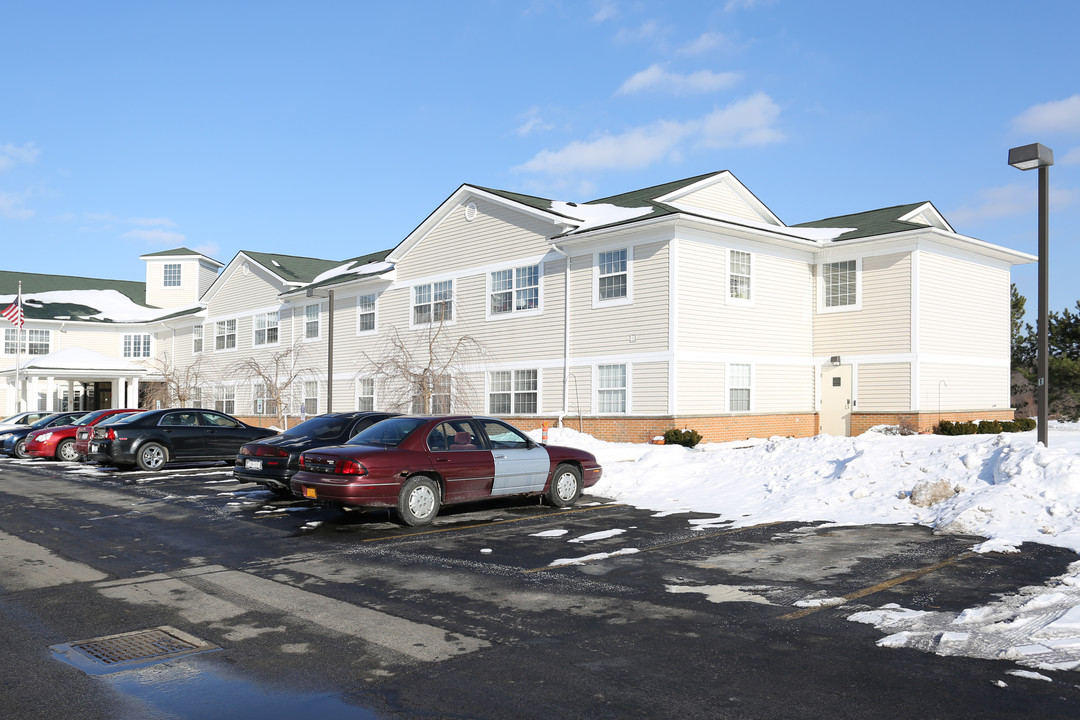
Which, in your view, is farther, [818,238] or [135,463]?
[818,238]

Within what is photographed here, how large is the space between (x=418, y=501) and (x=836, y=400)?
18.6m

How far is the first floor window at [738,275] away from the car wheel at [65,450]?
19.2 metres

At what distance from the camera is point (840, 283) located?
27.2 meters

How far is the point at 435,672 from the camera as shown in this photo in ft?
18.1

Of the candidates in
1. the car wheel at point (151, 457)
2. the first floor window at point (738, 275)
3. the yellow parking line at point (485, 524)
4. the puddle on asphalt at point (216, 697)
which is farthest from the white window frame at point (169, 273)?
the puddle on asphalt at point (216, 697)

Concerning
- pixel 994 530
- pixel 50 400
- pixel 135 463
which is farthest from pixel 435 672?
pixel 50 400

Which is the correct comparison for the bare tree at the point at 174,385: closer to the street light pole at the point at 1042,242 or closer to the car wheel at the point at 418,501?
the car wheel at the point at 418,501

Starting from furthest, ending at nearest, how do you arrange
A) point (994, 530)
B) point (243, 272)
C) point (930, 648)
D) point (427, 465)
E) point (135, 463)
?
point (243, 272) < point (135, 463) < point (427, 465) < point (994, 530) < point (930, 648)

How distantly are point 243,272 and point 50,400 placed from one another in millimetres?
12415

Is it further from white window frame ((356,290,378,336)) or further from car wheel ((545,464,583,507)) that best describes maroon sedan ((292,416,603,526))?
white window frame ((356,290,378,336))

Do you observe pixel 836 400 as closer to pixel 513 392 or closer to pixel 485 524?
pixel 513 392

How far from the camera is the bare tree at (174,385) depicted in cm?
4553

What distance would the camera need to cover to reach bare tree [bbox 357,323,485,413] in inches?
1152

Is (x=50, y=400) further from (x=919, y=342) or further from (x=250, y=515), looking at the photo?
(x=919, y=342)
